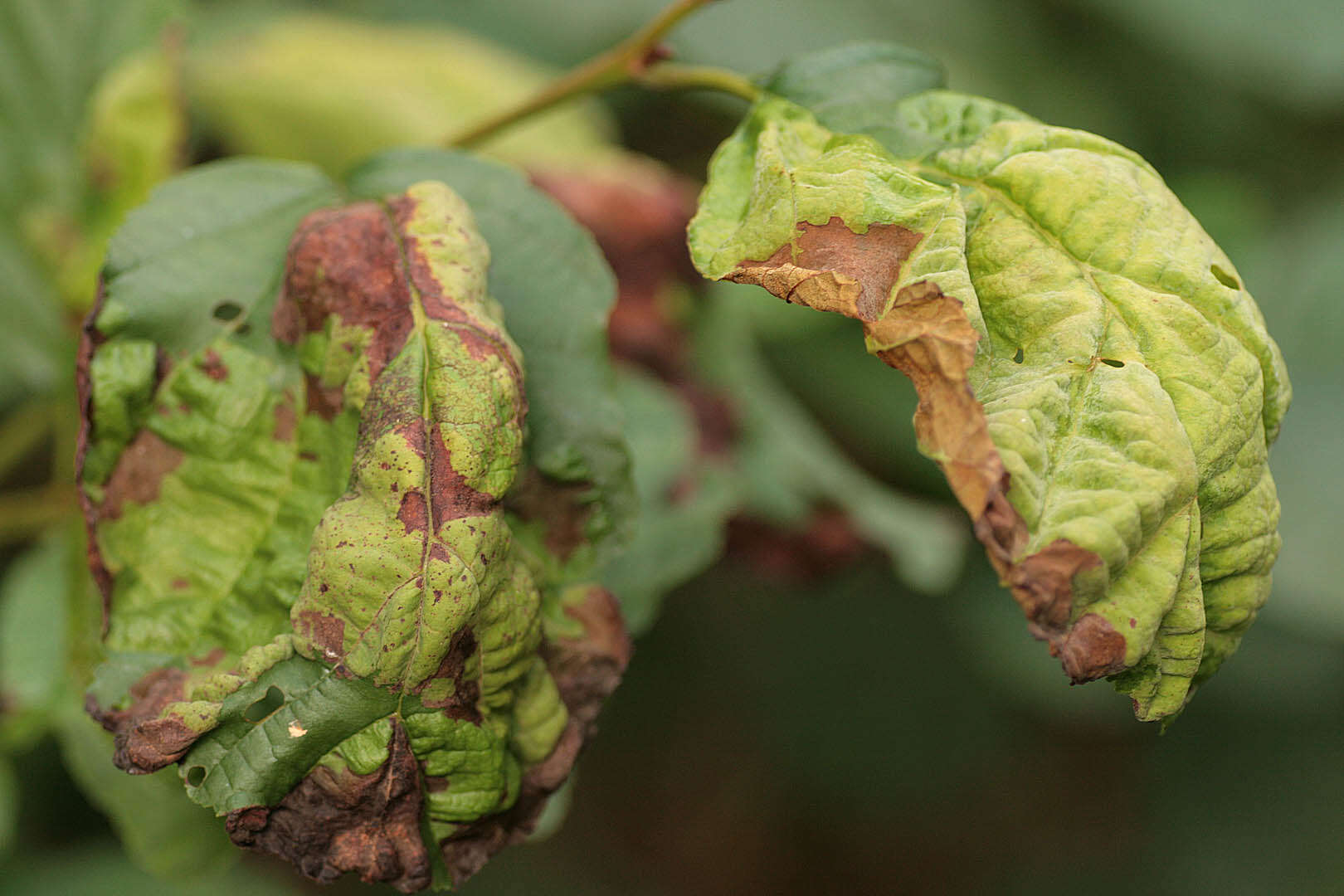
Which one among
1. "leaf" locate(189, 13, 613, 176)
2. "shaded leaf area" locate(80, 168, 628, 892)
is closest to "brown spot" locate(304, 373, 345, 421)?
"shaded leaf area" locate(80, 168, 628, 892)

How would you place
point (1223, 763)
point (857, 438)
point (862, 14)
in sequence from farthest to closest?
1. point (1223, 763)
2. point (857, 438)
3. point (862, 14)

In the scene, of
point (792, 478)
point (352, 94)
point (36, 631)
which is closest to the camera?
point (36, 631)

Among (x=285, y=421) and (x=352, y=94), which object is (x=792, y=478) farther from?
(x=285, y=421)

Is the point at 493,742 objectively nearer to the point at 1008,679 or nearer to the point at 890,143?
the point at 890,143

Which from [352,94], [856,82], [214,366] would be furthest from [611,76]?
[352,94]

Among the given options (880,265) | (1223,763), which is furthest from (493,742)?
(1223,763)

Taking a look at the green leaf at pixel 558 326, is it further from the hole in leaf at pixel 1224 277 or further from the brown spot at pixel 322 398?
the hole in leaf at pixel 1224 277
